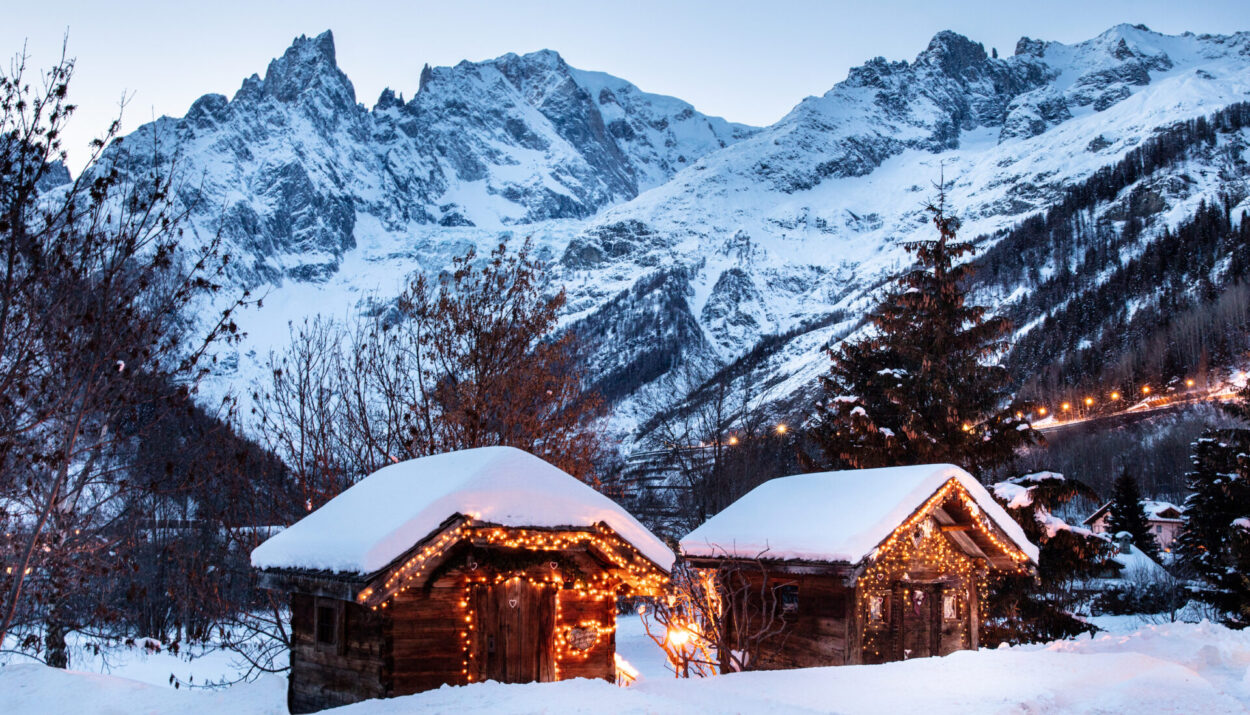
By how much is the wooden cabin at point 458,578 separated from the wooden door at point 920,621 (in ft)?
20.1

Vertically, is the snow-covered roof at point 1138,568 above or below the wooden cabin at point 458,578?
below

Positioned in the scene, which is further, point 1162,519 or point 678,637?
point 1162,519

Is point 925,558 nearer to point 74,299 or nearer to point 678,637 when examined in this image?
point 678,637

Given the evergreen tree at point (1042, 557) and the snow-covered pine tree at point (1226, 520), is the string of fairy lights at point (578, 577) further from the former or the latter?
the snow-covered pine tree at point (1226, 520)

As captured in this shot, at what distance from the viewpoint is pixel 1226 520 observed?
31031mm

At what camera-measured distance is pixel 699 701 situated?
9.70m

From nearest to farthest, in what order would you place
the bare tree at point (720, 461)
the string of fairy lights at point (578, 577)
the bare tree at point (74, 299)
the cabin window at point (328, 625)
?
the bare tree at point (74, 299), the string of fairy lights at point (578, 577), the cabin window at point (328, 625), the bare tree at point (720, 461)

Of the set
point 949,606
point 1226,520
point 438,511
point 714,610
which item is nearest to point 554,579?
point 438,511

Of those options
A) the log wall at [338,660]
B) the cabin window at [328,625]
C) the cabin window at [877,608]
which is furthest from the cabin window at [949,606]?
the cabin window at [328,625]

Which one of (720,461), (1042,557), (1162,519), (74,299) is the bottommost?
(1162,519)

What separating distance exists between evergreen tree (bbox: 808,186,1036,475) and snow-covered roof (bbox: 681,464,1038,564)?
21.6ft

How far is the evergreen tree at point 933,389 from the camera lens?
25.5 m

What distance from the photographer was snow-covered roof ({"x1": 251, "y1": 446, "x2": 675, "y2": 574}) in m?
12.2

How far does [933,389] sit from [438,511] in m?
17.4
